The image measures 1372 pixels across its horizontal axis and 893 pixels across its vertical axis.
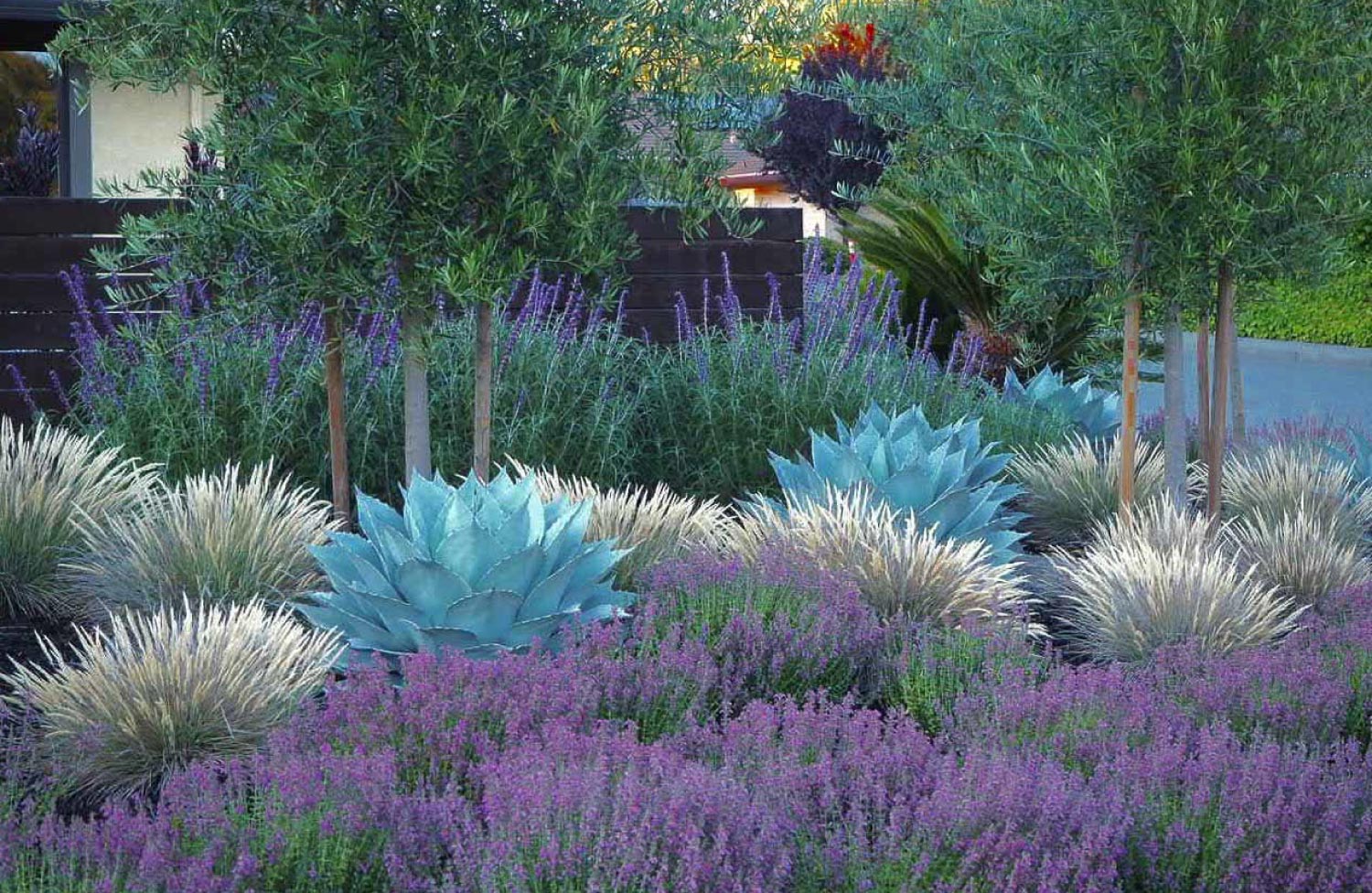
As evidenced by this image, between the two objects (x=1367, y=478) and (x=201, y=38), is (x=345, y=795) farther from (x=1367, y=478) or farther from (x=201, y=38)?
(x=1367, y=478)

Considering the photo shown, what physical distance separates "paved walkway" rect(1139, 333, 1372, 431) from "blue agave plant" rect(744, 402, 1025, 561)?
6477 mm

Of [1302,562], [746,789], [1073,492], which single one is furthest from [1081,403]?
[746,789]

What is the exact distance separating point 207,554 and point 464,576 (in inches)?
41.9

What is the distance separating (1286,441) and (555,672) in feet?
19.0

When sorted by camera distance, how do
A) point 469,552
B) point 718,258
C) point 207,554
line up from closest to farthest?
1. point 469,552
2. point 207,554
3. point 718,258

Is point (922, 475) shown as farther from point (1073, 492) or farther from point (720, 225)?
point (720, 225)

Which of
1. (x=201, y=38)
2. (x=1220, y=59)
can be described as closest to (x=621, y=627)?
(x=201, y=38)

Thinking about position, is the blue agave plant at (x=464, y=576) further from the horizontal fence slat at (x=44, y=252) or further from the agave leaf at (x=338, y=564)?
the horizontal fence slat at (x=44, y=252)

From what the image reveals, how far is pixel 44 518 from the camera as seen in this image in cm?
562

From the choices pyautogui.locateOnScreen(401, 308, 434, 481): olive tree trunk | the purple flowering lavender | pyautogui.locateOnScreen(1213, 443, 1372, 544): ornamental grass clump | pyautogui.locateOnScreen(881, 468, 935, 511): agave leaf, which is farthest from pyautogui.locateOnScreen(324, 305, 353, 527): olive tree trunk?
the purple flowering lavender

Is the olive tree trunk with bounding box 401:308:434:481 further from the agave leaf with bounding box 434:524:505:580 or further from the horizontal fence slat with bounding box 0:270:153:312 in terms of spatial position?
the horizontal fence slat with bounding box 0:270:153:312

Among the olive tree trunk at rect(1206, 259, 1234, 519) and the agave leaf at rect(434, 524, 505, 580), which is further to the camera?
the olive tree trunk at rect(1206, 259, 1234, 519)

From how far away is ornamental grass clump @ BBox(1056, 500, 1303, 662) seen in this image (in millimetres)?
5000

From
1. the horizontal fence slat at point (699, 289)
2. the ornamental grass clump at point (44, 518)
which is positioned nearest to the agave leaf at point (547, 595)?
the ornamental grass clump at point (44, 518)
